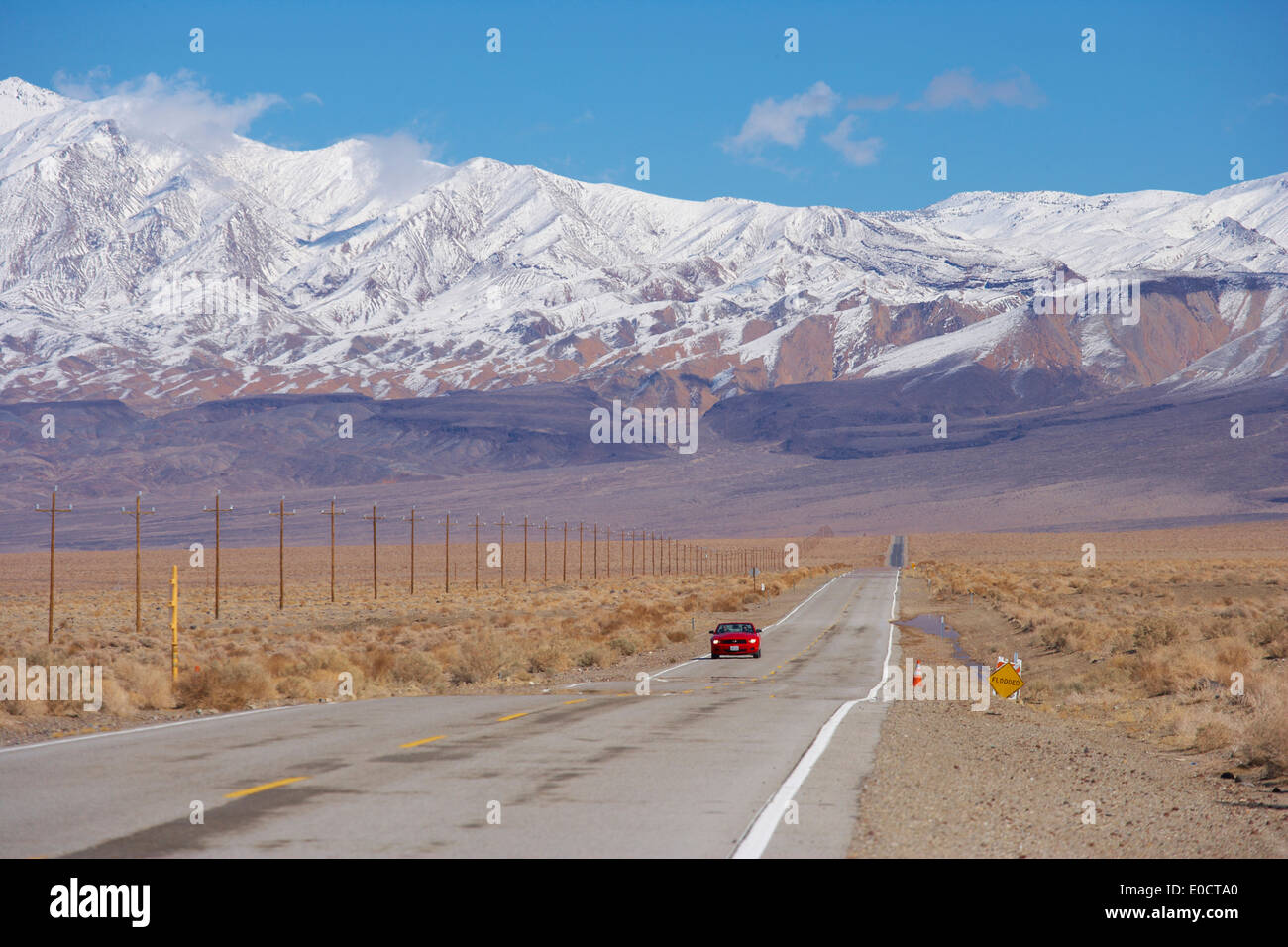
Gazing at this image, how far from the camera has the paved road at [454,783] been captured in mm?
9586

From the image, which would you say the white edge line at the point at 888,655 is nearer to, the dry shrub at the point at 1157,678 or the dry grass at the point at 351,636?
the dry shrub at the point at 1157,678

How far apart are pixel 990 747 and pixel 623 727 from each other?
4.57m

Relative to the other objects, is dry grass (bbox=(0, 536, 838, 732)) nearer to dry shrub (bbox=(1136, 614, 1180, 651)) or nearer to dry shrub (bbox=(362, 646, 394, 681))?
dry shrub (bbox=(362, 646, 394, 681))

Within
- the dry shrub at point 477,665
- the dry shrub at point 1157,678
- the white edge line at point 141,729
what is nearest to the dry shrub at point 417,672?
the dry shrub at point 477,665

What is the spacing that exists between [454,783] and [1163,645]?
2319cm

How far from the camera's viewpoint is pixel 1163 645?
31172mm

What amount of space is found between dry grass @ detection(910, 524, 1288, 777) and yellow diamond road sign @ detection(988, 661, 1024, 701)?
1671mm

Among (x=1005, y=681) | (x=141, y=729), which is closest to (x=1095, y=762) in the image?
(x=1005, y=681)

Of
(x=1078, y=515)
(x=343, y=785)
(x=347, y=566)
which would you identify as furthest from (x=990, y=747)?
(x=1078, y=515)

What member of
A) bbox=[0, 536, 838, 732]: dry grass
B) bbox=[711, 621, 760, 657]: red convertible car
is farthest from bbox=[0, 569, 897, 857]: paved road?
bbox=[711, 621, 760, 657]: red convertible car

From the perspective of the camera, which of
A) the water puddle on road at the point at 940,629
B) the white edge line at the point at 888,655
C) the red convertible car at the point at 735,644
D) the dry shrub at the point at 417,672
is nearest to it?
the white edge line at the point at 888,655

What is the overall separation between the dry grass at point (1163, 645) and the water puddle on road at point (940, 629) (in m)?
2.13
